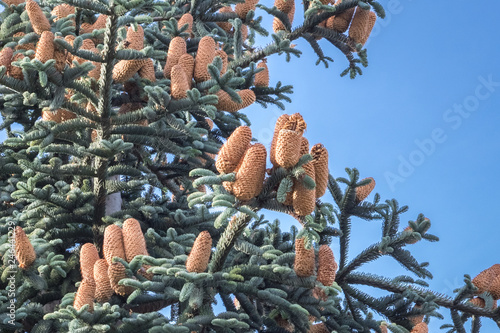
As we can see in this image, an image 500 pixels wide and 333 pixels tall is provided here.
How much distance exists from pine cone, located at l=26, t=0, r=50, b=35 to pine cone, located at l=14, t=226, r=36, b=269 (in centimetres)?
154

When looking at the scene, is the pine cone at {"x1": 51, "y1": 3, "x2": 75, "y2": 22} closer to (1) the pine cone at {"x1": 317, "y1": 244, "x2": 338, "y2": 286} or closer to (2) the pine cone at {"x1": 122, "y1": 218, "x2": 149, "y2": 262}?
(2) the pine cone at {"x1": 122, "y1": 218, "x2": 149, "y2": 262}

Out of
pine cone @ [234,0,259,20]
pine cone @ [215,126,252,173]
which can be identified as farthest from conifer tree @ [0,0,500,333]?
pine cone @ [234,0,259,20]

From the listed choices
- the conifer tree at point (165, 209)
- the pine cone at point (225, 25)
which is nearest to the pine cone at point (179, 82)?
the conifer tree at point (165, 209)

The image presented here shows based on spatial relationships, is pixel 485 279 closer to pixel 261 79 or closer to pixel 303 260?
pixel 303 260

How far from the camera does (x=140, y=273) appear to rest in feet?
13.3

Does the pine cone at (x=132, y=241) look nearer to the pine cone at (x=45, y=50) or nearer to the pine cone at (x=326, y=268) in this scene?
the pine cone at (x=326, y=268)

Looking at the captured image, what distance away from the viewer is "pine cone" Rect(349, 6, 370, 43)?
6.43 m

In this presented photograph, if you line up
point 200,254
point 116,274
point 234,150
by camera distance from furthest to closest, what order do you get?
point 116,274 < point 200,254 < point 234,150

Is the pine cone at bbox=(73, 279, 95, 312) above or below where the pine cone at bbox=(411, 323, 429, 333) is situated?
above

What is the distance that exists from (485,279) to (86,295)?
9.82ft

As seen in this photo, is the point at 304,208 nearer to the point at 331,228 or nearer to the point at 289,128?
the point at 289,128

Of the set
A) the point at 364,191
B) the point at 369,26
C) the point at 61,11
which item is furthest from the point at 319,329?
the point at 61,11

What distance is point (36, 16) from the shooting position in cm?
457

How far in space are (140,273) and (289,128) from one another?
4.99ft
